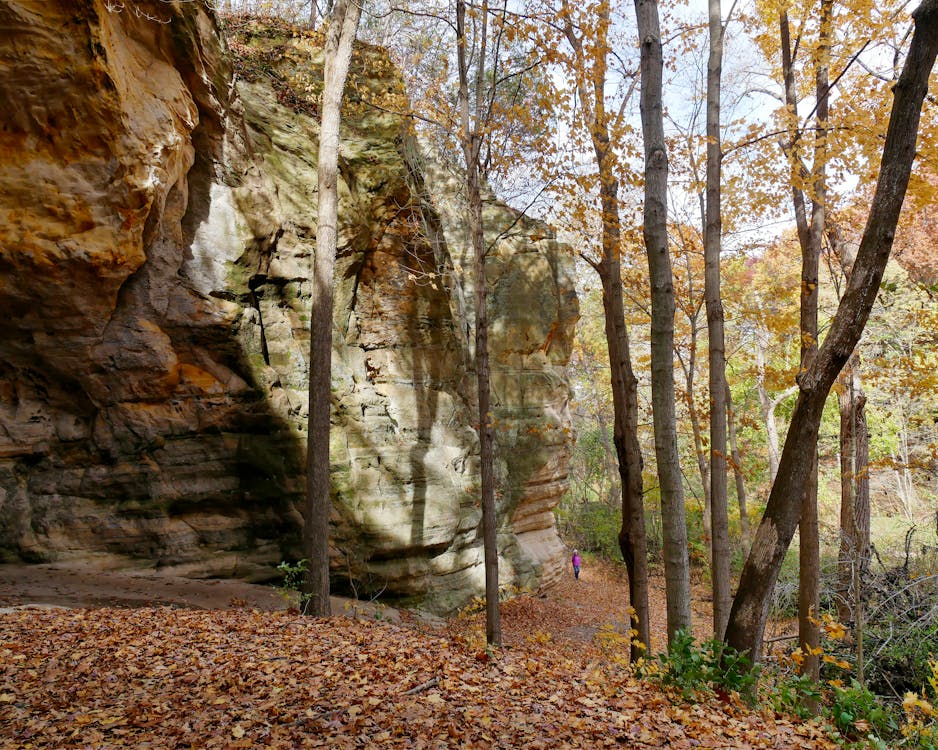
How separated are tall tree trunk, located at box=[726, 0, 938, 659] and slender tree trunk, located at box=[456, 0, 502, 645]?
4.67 m

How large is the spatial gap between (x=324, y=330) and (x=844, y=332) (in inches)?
272

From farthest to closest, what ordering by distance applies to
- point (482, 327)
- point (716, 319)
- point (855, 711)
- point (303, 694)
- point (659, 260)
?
point (482, 327) < point (716, 319) < point (659, 260) < point (303, 694) < point (855, 711)

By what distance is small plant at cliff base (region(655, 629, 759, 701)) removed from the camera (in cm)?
440

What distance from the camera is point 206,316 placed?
1030 cm

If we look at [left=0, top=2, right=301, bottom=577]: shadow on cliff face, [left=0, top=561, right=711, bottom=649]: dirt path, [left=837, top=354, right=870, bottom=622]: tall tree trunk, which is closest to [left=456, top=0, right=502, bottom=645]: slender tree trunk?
[left=0, top=561, right=711, bottom=649]: dirt path

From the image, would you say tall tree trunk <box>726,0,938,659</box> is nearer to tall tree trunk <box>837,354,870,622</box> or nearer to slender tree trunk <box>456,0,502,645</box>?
slender tree trunk <box>456,0,502,645</box>

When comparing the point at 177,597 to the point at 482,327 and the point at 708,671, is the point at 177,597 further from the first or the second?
the point at 708,671

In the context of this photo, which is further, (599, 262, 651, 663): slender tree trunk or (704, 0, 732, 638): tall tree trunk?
(704, 0, 732, 638): tall tree trunk

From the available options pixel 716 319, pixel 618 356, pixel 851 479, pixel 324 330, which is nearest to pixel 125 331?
pixel 324 330

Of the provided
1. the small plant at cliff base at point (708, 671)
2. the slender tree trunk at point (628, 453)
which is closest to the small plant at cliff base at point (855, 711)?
the small plant at cliff base at point (708, 671)

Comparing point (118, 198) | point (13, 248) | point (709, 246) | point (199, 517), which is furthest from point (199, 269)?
point (709, 246)

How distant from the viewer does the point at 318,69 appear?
14039mm

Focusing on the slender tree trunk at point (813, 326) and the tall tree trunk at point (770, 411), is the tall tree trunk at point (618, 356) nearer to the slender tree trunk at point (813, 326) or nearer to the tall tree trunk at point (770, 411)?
the slender tree trunk at point (813, 326)

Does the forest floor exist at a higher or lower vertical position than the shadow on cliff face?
lower
